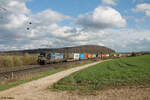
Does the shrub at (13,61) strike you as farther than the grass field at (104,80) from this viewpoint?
Yes

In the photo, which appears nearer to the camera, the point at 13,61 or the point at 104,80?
the point at 104,80

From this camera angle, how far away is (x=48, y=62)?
46.2m

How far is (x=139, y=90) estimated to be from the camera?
10.4 metres

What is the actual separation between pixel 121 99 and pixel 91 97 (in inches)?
79.1

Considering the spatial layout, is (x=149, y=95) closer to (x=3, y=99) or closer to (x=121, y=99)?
(x=121, y=99)

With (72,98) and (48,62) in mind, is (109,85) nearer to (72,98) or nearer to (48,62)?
(72,98)

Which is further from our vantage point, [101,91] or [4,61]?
A: [4,61]

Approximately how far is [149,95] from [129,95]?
120 cm

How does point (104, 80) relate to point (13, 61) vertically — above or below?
below

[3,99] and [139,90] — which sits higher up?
[139,90]

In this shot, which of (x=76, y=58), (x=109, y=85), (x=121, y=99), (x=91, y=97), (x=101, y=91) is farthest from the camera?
(x=76, y=58)

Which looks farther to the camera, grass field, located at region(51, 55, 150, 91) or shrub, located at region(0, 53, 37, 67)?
shrub, located at region(0, 53, 37, 67)

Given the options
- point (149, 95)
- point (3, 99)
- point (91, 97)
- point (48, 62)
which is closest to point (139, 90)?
point (149, 95)

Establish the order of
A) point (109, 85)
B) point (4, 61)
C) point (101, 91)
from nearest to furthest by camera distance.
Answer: point (101, 91) → point (109, 85) → point (4, 61)
